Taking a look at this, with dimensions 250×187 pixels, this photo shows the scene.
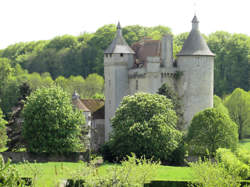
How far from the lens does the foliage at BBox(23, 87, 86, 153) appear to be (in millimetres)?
47938

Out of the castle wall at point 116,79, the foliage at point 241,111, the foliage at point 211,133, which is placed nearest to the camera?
the foliage at point 211,133

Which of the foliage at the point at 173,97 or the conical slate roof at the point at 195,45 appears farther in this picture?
the conical slate roof at the point at 195,45

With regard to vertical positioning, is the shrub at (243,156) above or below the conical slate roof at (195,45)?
below

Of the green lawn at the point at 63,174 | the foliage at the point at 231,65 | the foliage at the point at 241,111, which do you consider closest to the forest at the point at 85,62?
the foliage at the point at 231,65

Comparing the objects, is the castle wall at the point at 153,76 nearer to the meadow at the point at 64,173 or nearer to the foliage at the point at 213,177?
the meadow at the point at 64,173

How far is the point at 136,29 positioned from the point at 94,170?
69.2 metres

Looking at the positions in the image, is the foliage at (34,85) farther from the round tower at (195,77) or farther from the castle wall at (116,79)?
the round tower at (195,77)

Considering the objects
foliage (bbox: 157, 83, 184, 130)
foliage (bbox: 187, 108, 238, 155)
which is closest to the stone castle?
foliage (bbox: 157, 83, 184, 130)

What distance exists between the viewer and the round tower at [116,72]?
2298 inches

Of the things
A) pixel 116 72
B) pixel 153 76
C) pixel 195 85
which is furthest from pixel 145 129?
pixel 116 72

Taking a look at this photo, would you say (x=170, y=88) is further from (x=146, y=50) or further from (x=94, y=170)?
(x=94, y=170)

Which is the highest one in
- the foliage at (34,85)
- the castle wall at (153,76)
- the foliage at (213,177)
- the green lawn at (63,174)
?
the castle wall at (153,76)

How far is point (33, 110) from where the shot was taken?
160 feet

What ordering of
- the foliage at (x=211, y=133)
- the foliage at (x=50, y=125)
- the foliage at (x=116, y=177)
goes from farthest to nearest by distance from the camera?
the foliage at (x=50, y=125) < the foliage at (x=211, y=133) < the foliage at (x=116, y=177)
